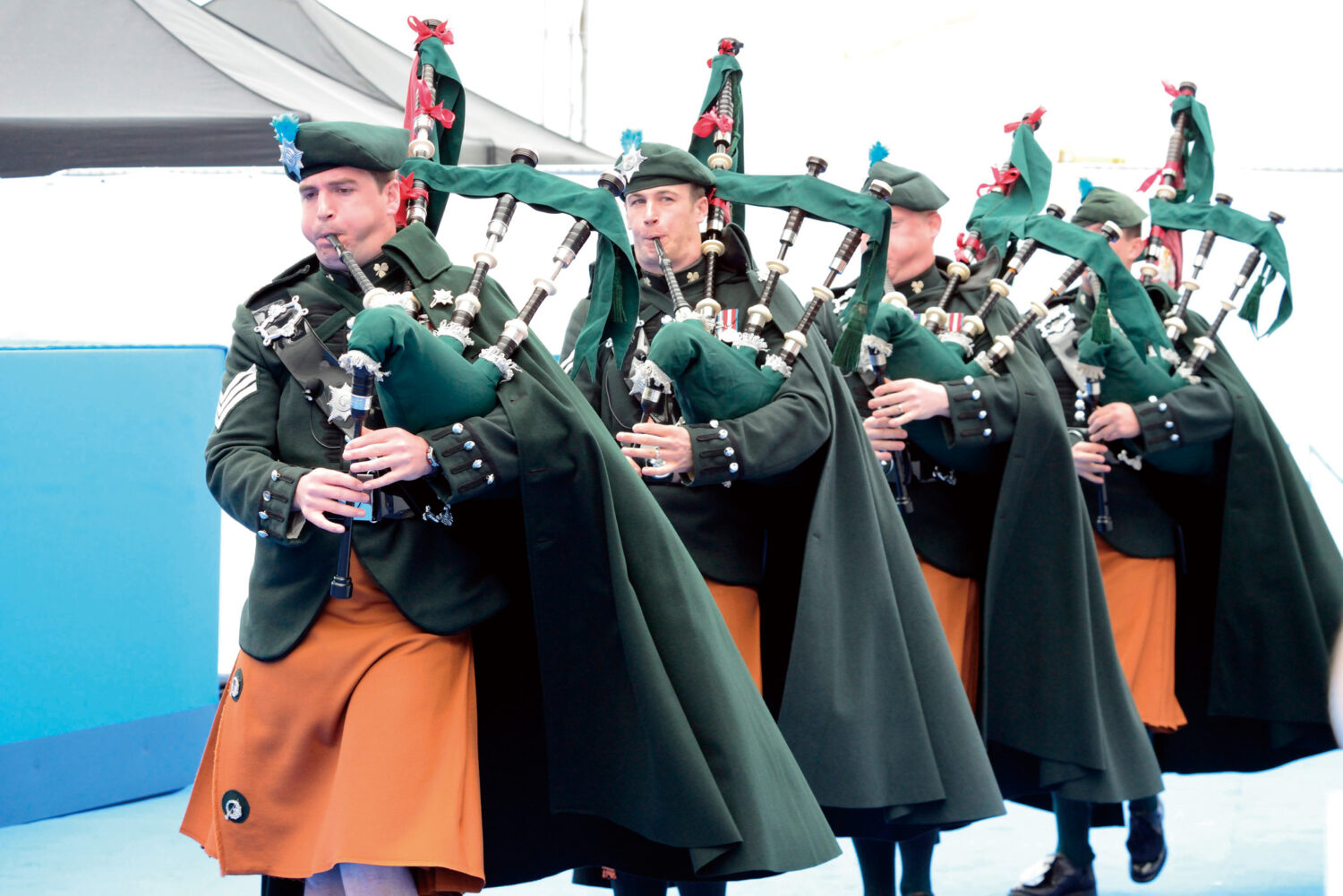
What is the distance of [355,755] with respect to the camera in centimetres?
236

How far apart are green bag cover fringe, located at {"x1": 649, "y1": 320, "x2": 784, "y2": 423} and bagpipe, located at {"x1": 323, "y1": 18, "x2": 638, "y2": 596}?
17 cm

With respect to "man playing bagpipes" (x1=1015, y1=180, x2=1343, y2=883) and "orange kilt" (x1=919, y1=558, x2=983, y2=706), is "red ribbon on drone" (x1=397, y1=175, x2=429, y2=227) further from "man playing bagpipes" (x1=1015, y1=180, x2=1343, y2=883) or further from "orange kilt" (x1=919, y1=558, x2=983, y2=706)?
"man playing bagpipes" (x1=1015, y1=180, x2=1343, y2=883)

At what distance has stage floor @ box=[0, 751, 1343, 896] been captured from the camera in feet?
12.8

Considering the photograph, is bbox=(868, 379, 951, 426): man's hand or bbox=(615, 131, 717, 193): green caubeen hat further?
bbox=(868, 379, 951, 426): man's hand

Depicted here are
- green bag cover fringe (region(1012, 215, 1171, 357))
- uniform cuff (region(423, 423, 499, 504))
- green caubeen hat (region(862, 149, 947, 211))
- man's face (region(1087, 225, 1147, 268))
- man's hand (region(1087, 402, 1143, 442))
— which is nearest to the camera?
uniform cuff (region(423, 423, 499, 504))

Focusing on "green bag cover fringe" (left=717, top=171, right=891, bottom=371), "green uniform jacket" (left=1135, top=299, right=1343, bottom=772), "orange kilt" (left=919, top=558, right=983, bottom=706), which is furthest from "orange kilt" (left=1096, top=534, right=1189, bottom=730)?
"green bag cover fringe" (left=717, top=171, right=891, bottom=371)

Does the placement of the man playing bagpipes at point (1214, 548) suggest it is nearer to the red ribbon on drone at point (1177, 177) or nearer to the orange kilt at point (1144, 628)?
the orange kilt at point (1144, 628)

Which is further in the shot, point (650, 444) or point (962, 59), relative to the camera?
point (962, 59)

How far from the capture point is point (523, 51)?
8.34m

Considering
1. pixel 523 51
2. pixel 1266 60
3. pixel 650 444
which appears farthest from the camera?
pixel 523 51

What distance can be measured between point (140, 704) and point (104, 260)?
75.7 inches

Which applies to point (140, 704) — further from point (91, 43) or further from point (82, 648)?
point (91, 43)

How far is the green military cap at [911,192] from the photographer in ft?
12.7

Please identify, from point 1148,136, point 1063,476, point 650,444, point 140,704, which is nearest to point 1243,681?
point 1063,476
